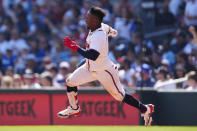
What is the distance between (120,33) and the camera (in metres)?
16.8

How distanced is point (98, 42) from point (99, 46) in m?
0.07

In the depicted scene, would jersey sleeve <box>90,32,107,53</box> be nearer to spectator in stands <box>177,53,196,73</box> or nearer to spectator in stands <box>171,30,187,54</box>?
spectator in stands <box>177,53,196,73</box>

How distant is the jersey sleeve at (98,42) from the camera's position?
32.3 ft

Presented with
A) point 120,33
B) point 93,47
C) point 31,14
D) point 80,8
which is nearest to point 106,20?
point 120,33

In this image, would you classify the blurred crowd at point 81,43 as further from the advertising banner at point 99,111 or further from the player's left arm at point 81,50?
the player's left arm at point 81,50

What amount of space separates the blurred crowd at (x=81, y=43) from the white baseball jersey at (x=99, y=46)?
2677mm

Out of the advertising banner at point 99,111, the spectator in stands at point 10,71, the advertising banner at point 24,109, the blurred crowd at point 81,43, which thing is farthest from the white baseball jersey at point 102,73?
the spectator in stands at point 10,71

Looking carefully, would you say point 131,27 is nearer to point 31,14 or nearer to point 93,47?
point 31,14

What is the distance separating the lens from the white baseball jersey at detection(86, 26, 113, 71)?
9.89 m

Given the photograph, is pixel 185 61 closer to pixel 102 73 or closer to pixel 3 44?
pixel 102 73

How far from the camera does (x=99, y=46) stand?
9.89m

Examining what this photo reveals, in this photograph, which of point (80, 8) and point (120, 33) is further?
point (80, 8)

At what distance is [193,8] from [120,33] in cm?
209

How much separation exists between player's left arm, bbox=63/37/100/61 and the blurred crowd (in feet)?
10.6
